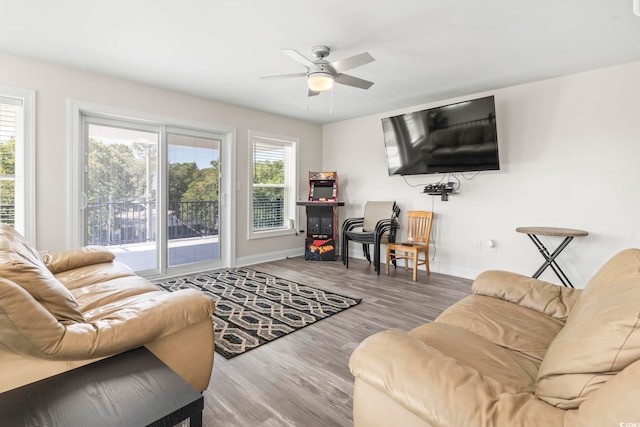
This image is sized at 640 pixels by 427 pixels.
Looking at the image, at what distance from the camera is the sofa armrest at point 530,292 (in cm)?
187

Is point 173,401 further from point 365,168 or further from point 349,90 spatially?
point 365,168

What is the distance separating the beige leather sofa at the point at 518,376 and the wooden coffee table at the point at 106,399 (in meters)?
0.60

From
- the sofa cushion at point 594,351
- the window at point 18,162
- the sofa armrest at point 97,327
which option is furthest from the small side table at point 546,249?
the window at point 18,162

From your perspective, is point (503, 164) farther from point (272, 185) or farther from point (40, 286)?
point (40, 286)

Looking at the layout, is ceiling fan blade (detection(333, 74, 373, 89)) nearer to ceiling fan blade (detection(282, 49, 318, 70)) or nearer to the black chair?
ceiling fan blade (detection(282, 49, 318, 70))

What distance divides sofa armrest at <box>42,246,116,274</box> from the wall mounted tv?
383 centimetres

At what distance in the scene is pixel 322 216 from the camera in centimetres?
558

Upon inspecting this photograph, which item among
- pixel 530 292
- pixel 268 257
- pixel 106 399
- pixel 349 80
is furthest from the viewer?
pixel 268 257

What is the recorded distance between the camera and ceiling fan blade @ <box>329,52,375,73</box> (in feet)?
8.36

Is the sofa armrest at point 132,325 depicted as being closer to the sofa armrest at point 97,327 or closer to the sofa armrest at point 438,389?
the sofa armrest at point 97,327

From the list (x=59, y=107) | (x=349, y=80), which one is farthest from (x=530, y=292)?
(x=59, y=107)

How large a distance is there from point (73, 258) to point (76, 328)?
6.11ft

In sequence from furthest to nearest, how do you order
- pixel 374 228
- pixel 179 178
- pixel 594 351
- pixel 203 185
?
pixel 374 228 < pixel 203 185 < pixel 179 178 < pixel 594 351

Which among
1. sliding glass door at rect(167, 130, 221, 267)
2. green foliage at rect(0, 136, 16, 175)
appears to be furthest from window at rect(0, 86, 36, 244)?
sliding glass door at rect(167, 130, 221, 267)
